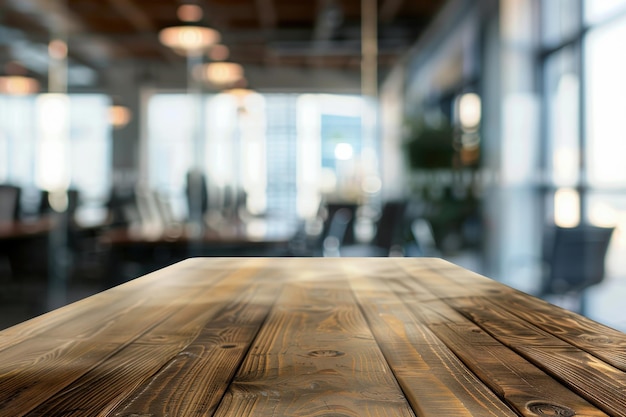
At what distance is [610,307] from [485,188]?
89.2 inches

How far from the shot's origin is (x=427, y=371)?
2.48 feet

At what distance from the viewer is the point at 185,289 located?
1.41 metres

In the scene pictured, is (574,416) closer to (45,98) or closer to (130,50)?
(130,50)

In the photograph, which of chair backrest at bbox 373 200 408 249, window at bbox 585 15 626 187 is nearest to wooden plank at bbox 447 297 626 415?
chair backrest at bbox 373 200 408 249

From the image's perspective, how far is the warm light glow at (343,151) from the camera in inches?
274

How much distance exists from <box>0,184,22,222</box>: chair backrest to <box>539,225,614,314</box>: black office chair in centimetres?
403

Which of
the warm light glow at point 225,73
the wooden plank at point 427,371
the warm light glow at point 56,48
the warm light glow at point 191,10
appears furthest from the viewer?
the warm light glow at point 56,48

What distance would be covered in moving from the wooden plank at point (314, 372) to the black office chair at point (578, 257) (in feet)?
9.66

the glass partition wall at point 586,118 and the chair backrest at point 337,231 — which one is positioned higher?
the glass partition wall at point 586,118

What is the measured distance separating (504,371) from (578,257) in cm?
325

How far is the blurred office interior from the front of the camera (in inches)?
246

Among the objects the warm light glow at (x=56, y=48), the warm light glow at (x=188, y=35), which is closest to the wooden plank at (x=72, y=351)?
the warm light glow at (x=188, y=35)

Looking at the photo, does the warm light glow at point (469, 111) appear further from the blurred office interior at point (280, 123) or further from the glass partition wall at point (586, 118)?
the glass partition wall at point (586, 118)

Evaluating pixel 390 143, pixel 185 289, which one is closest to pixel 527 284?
pixel 390 143
